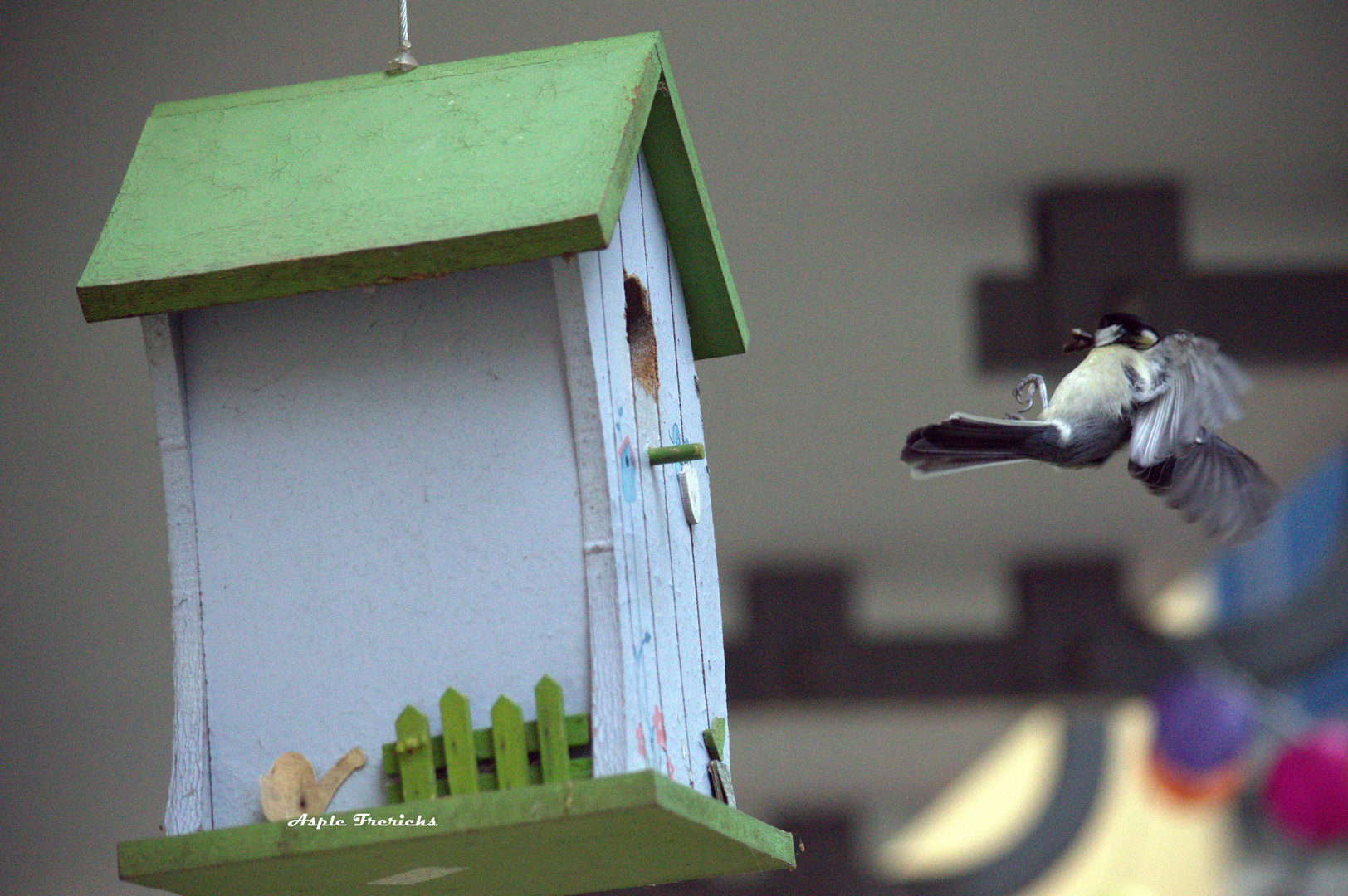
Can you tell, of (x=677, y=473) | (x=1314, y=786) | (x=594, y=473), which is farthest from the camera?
(x=1314, y=786)

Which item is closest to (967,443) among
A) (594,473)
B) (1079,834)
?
(594,473)

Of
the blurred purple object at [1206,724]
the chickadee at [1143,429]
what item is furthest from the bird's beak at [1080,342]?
the blurred purple object at [1206,724]

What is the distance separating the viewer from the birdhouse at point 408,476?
116 centimetres

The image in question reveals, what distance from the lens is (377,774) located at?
1.21 meters

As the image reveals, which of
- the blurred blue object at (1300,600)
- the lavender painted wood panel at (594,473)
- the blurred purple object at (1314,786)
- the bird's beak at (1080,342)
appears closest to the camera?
the lavender painted wood panel at (594,473)

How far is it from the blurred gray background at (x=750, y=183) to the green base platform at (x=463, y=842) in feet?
4.65

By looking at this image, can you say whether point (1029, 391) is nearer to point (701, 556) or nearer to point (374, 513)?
point (701, 556)

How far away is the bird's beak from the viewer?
56.4 inches

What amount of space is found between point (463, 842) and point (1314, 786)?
448 centimetres

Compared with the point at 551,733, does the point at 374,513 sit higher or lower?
higher

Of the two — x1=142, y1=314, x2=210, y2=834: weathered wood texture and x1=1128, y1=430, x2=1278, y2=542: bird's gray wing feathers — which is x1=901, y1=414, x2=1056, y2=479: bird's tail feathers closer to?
x1=1128, y1=430, x2=1278, y2=542: bird's gray wing feathers

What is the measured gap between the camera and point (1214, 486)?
1390 millimetres

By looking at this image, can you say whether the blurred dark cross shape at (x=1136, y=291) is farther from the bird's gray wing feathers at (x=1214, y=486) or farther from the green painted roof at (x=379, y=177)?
the green painted roof at (x=379, y=177)

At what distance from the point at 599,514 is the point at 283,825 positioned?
0.30 m
